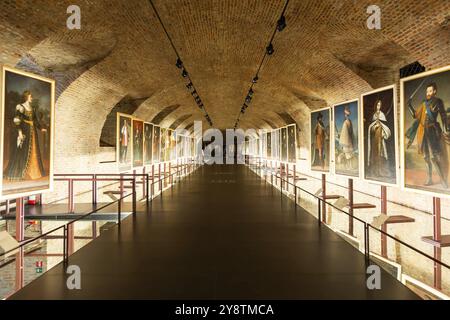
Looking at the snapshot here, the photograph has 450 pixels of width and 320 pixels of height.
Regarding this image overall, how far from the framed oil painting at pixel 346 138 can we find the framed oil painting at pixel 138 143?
805 centimetres

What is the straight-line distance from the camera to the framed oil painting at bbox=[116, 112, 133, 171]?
440 inches

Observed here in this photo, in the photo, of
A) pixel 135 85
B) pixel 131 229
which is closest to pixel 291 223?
pixel 131 229

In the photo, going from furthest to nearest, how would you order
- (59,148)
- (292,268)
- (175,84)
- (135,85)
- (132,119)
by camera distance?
(175,84), (135,85), (132,119), (59,148), (292,268)

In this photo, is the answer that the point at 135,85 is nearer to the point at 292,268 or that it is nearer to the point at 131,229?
the point at 131,229

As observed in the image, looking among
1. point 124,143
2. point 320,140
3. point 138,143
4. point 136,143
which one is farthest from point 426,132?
point 138,143

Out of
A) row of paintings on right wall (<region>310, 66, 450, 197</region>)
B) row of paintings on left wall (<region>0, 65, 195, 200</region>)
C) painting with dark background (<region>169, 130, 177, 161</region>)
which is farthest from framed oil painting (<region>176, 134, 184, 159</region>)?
row of paintings on left wall (<region>0, 65, 195, 200</region>)

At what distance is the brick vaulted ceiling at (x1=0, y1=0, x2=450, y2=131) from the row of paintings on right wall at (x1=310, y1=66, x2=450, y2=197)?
154 cm

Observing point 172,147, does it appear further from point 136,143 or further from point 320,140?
point 320,140

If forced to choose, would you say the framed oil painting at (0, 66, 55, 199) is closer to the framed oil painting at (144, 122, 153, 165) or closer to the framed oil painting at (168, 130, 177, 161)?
the framed oil painting at (144, 122, 153, 165)

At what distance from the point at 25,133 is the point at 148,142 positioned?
363 inches

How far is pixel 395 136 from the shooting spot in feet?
22.4
